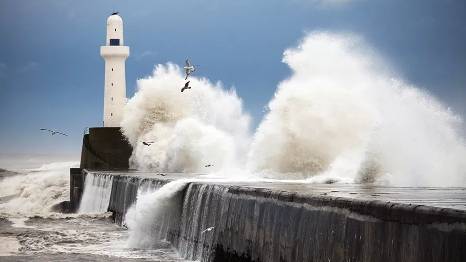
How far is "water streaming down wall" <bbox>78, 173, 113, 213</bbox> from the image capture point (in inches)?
767

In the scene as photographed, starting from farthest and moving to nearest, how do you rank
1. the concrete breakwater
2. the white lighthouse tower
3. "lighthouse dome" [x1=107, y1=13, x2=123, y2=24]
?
1. "lighthouse dome" [x1=107, y1=13, x2=123, y2=24]
2. the white lighthouse tower
3. the concrete breakwater

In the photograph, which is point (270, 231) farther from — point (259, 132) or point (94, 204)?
point (259, 132)

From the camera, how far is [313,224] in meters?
7.13

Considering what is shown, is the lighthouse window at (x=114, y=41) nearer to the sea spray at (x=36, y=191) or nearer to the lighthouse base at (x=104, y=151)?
the lighthouse base at (x=104, y=151)

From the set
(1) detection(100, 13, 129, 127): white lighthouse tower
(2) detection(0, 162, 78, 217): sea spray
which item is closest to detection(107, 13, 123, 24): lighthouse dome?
(1) detection(100, 13, 129, 127): white lighthouse tower

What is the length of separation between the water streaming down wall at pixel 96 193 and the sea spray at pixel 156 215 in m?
5.91

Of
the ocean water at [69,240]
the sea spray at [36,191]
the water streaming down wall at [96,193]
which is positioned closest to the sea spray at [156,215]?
the ocean water at [69,240]

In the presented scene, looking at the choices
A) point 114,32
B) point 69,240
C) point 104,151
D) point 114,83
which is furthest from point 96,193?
point 114,32

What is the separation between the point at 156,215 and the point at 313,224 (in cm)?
626

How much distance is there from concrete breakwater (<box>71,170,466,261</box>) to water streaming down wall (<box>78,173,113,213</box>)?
675cm

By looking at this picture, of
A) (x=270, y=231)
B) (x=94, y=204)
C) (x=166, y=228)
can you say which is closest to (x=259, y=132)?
(x=94, y=204)

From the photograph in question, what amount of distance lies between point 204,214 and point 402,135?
7.66 metres

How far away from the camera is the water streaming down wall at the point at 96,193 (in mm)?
19478

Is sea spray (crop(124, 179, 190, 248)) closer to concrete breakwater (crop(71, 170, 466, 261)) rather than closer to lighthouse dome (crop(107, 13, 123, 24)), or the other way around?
concrete breakwater (crop(71, 170, 466, 261))
